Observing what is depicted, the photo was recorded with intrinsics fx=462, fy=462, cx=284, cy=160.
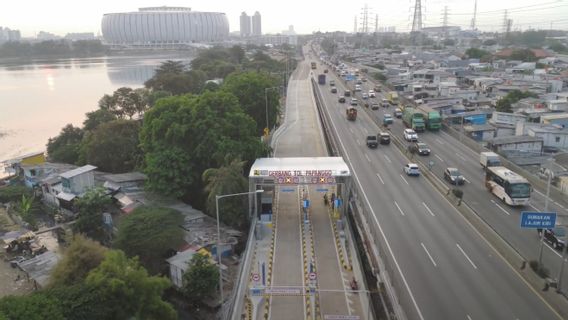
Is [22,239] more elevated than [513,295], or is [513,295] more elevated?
[513,295]

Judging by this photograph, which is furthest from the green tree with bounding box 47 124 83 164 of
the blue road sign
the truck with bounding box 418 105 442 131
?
the blue road sign

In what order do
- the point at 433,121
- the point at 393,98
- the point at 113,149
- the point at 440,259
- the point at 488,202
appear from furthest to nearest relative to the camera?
1. the point at 393,98
2. the point at 433,121
3. the point at 113,149
4. the point at 488,202
5. the point at 440,259

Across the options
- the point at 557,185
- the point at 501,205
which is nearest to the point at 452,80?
the point at 557,185

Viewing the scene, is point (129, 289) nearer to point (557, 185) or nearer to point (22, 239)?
point (22, 239)

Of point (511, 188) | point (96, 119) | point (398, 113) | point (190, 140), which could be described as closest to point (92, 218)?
point (190, 140)

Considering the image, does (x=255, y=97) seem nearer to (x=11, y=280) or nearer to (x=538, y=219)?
(x=11, y=280)

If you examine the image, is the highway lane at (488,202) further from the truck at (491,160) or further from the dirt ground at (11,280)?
the dirt ground at (11,280)
